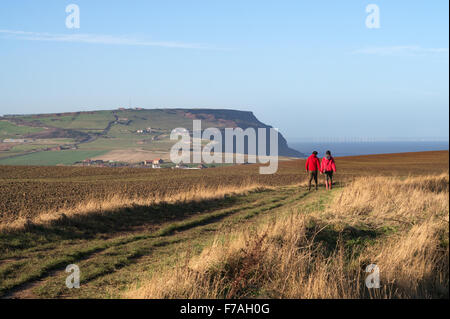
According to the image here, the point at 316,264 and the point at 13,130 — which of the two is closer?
the point at 316,264

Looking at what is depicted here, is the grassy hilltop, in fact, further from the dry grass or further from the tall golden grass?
the tall golden grass

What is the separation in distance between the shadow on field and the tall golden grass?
4.71m

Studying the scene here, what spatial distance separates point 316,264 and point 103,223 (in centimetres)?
772

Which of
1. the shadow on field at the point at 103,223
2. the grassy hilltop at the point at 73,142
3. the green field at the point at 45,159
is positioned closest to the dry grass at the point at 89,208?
the shadow on field at the point at 103,223

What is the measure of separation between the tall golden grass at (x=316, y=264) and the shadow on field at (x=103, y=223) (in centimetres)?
471

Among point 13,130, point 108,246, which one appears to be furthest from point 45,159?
point 108,246

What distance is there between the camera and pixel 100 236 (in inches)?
480

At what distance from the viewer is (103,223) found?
13398 millimetres

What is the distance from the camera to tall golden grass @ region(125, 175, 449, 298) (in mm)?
6738

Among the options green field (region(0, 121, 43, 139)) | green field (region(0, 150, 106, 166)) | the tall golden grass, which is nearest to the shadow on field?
the tall golden grass

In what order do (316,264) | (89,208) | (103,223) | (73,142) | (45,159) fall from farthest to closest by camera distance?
(73,142)
(45,159)
(89,208)
(103,223)
(316,264)

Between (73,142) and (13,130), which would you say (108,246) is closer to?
(73,142)

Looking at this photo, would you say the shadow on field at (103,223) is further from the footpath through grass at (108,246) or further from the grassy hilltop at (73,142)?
the grassy hilltop at (73,142)
